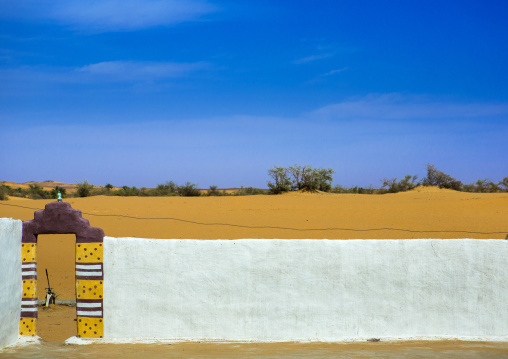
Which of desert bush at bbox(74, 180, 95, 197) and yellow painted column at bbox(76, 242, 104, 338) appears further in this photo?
desert bush at bbox(74, 180, 95, 197)

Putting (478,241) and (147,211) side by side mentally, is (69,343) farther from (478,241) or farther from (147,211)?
(147,211)

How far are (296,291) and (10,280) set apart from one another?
182 inches

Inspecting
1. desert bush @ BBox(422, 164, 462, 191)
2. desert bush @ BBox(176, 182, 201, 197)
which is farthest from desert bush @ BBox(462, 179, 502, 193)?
desert bush @ BBox(176, 182, 201, 197)

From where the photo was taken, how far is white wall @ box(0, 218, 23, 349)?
323 inches

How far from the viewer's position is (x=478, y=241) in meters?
9.02

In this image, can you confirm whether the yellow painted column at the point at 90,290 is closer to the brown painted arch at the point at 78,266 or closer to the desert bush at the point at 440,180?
the brown painted arch at the point at 78,266

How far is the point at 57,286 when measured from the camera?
15758mm

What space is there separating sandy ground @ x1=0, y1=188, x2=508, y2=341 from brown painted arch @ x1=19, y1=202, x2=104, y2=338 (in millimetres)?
6177

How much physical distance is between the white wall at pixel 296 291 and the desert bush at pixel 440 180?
28285 millimetres

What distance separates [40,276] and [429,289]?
1248 centimetres

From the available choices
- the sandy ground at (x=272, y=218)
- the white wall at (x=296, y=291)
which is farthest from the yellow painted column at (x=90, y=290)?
the sandy ground at (x=272, y=218)

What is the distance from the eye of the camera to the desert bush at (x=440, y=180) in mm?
36031

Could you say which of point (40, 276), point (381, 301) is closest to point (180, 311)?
point (381, 301)

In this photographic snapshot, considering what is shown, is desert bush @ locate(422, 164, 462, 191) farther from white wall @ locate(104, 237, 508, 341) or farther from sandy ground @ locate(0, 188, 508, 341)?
white wall @ locate(104, 237, 508, 341)
